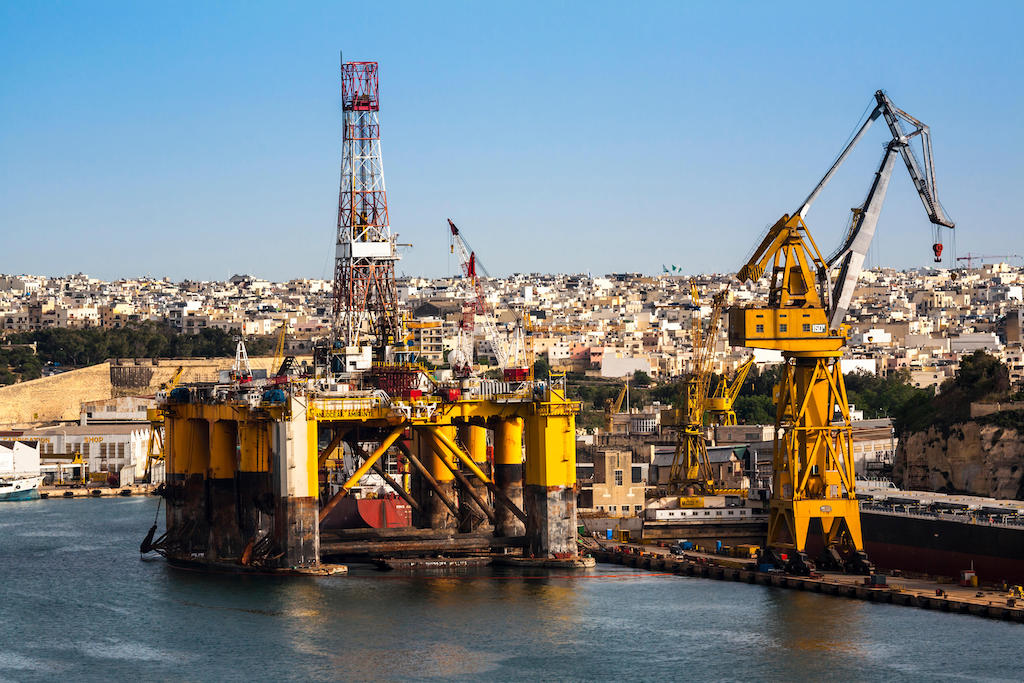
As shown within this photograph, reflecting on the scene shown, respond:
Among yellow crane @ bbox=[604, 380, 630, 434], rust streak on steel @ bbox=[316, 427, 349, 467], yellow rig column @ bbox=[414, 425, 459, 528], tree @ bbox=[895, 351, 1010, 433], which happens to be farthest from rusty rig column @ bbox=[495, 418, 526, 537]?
yellow crane @ bbox=[604, 380, 630, 434]

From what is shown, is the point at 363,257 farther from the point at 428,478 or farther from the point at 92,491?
the point at 92,491

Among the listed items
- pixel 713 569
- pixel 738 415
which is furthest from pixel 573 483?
pixel 738 415

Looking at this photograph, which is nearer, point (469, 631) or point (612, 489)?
point (469, 631)

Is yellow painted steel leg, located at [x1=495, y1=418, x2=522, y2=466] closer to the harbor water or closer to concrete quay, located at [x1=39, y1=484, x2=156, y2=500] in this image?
the harbor water

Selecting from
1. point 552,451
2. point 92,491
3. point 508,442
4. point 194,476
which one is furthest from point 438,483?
point 92,491

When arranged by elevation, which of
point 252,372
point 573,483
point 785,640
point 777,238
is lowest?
point 785,640

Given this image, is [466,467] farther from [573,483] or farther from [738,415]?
[738,415]
